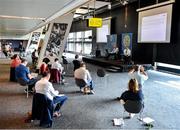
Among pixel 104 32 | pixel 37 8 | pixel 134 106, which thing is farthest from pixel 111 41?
pixel 134 106

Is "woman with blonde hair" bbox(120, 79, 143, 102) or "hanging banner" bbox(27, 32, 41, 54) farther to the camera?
"hanging banner" bbox(27, 32, 41, 54)

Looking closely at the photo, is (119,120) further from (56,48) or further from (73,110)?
(56,48)

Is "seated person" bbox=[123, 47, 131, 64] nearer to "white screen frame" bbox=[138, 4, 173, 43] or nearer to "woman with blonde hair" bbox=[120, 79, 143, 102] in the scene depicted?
"white screen frame" bbox=[138, 4, 173, 43]

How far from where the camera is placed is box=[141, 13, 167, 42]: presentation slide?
10.4 metres

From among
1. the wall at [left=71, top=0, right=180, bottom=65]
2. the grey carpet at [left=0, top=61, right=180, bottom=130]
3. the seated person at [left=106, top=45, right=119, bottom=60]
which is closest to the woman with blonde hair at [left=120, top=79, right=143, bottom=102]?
the grey carpet at [left=0, top=61, right=180, bottom=130]

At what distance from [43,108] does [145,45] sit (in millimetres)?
9690

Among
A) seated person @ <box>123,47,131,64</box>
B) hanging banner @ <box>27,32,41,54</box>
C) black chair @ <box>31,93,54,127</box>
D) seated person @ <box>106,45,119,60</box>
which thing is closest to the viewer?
black chair @ <box>31,93,54,127</box>

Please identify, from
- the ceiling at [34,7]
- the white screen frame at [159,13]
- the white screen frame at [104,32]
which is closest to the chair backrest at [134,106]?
the ceiling at [34,7]

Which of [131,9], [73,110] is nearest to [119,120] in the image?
[73,110]

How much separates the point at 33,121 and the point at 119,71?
24.7 feet

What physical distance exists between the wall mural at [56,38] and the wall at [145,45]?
16.7 feet

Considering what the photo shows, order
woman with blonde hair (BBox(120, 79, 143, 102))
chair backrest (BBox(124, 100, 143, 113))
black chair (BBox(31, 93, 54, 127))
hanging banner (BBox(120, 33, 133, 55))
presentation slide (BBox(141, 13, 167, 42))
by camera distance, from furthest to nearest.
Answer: hanging banner (BBox(120, 33, 133, 55)), presentation slide (BBox(141, 13, 167, 42)), woman with blonde hair (BBox(120, 79, 143, 102)), black chair (BBox(31, 93, 54, 127)), chair backrest (BBox(124, 100, 143, 113))

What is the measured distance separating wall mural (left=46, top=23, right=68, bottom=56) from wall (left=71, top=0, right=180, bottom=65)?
201 inches

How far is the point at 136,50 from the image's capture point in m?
13.4
